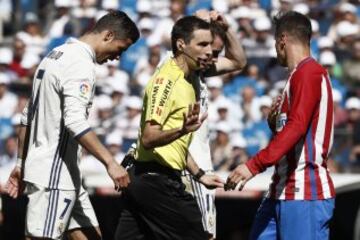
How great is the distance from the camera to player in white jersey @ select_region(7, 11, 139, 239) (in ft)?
24.0

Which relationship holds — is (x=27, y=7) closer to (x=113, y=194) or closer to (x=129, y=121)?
(x=129, y=121)

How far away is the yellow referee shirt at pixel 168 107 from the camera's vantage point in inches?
284

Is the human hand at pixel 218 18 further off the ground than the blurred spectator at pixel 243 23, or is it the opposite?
the human hand at pixel 218 18

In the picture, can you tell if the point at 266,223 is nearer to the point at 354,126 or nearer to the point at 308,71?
the point at 308,71

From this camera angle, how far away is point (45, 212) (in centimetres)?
747

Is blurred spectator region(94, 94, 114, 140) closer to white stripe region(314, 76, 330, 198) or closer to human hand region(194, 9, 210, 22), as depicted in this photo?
human hand region(194, 9, 210, 22)

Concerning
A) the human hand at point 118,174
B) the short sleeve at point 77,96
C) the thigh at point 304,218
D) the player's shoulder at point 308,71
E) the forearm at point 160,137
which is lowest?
the thigh at point 304,218

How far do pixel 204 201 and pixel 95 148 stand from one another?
70.5 inches

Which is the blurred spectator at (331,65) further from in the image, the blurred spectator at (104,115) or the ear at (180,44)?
the ear at (180,44)

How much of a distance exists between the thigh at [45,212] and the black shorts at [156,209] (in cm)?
42

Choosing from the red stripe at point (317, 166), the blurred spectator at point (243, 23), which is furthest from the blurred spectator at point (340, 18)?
the red stripe at point (317, 166)

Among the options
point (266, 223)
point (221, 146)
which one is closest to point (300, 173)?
point (266, 223)

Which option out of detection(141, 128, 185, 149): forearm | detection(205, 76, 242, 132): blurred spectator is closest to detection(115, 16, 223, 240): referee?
detection(141, 128, 185, 149): forearm

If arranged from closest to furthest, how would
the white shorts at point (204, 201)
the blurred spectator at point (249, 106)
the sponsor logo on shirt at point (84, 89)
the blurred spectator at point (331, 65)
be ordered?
1. the sponsor logo on shirt at point (84, 89)
2. the white shorts at point (204, 201)
3. the blurred spectator at point (249, 106)
4. the blurred spectator at point (331, 65)
